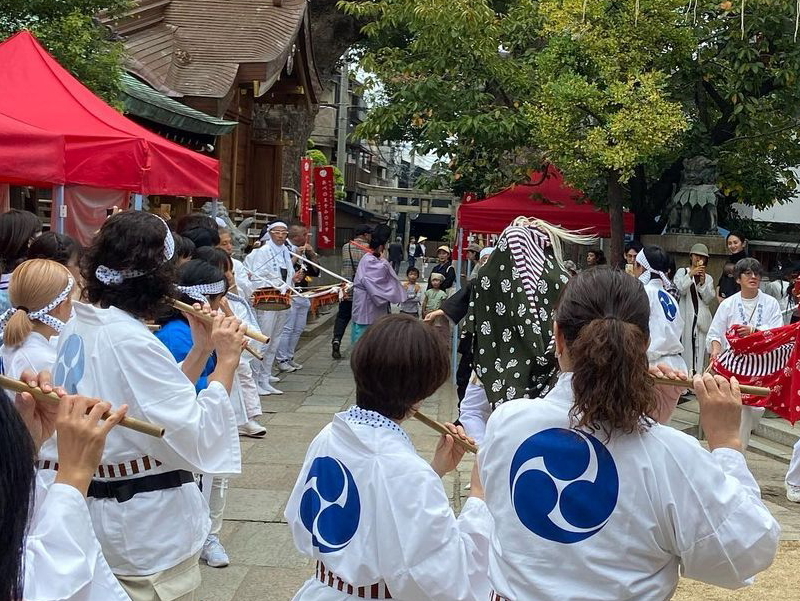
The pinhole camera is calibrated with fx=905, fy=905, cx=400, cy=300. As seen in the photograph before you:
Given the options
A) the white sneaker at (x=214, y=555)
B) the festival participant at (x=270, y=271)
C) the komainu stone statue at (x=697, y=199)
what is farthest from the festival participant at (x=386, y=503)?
the komainu stone statue at (x=697, y=199)

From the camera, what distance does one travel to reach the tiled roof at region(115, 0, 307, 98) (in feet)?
42.9

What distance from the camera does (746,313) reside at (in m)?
7.70

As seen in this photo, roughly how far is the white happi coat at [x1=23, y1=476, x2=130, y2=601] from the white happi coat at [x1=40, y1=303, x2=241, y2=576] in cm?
71

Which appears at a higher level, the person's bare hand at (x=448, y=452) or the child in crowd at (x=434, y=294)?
the person's bare hand at (x=448, y=452)

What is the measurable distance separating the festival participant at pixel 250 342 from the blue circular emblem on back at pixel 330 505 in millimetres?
1424

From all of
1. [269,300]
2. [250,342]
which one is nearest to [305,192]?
[269,300]

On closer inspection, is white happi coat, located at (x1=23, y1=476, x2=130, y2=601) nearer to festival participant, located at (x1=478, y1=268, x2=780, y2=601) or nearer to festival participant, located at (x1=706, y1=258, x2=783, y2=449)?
festival participant, located at (x1=478, y1=268, x2=780, y2=601)

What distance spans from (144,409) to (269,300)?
21.6ft

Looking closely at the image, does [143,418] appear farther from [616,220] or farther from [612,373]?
[616,220]

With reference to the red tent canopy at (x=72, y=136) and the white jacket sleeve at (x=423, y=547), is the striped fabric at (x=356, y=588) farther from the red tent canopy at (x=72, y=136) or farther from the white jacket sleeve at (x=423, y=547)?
the red tent canopy at (x=72, y=136)

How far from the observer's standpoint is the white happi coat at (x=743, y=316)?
7.63m

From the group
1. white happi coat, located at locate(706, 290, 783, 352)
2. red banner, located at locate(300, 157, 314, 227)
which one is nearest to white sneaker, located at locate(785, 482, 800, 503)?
white happi coat, located at locate(706, 290, 783, 352)

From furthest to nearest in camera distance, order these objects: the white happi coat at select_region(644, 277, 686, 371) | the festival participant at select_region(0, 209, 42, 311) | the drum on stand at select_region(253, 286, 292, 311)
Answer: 1. the drum on stand at select_region(253, 286, 292, 311)
2. the white happi coat at select_region(644, 277, 686, 371)
3. the festival participant at select_region(0, 209, 42, 311)

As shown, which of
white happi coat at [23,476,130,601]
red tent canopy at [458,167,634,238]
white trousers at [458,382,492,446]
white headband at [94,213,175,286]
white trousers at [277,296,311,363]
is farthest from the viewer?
red tent canopy at [458,167,634,238]
